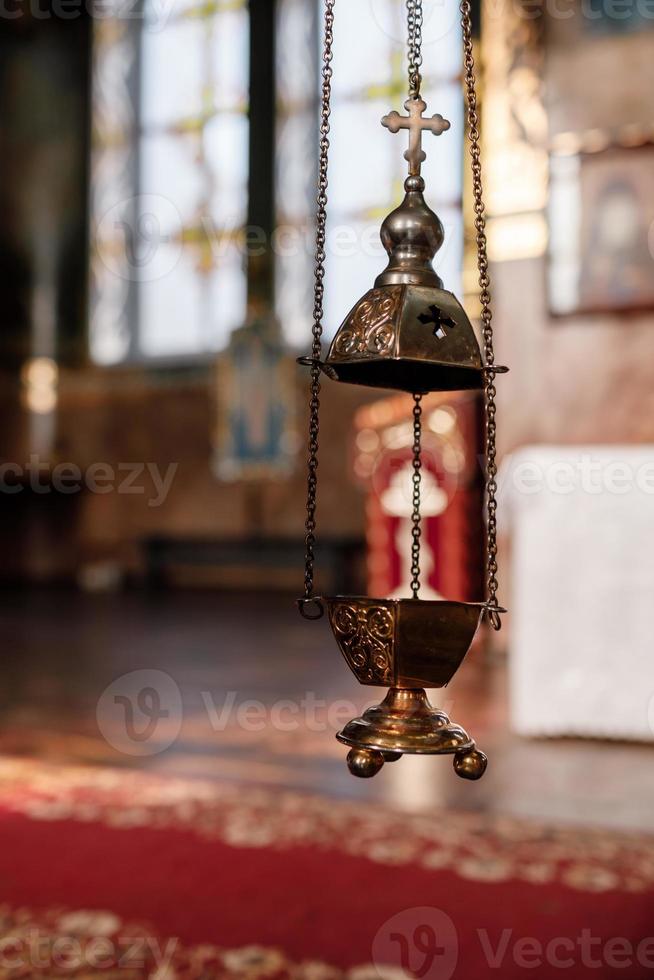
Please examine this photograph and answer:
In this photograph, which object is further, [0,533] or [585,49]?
[0,533]

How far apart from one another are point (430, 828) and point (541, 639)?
128 centimetres

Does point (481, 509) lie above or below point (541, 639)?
above

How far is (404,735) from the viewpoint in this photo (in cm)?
117

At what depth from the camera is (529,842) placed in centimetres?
257

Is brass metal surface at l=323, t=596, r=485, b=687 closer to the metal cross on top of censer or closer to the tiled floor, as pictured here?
the metal cross on top of censer

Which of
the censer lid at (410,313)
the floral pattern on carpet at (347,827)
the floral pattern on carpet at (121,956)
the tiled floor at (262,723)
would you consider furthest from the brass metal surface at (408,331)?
the tiled floor at (262,723)

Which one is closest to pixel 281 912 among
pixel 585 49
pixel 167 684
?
pixel 167 684

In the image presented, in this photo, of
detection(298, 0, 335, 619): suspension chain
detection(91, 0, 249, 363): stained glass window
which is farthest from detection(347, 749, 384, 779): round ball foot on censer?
detection(91, 0, 249, 363): stained glass window

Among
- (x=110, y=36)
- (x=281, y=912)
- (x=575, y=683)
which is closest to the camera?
(x=281, y=912)

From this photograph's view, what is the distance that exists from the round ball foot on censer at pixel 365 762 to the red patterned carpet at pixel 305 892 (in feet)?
2.40

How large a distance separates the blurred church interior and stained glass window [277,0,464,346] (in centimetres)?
4

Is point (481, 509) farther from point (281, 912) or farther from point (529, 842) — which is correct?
point (281, 912)

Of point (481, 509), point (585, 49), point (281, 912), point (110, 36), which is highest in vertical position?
point (110, 36)

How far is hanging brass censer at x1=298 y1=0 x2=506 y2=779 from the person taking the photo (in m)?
1.15
